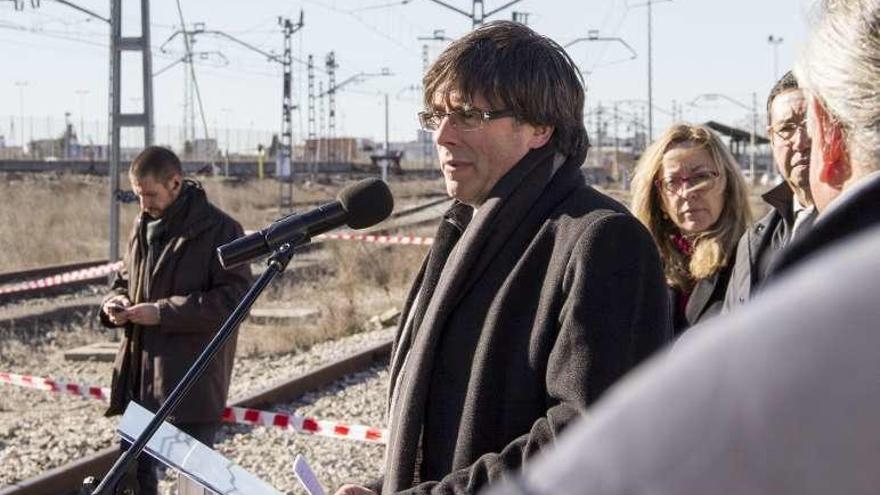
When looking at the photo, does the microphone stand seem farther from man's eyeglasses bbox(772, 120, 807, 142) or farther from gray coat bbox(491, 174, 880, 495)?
gray coat bbox(491, 174, 880, 495)

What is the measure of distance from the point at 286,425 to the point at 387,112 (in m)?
81.0

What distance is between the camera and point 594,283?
276cm

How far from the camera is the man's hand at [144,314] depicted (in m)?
5.93

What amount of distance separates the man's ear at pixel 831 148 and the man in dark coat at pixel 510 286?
3.64 feet

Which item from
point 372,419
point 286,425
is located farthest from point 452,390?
point 372,419

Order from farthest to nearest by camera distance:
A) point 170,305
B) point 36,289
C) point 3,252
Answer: point 3,252 → point 36,289 → point 170,305

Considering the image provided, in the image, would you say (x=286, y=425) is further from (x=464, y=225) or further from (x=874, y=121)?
(x=874, y=121)

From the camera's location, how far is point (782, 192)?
431cm

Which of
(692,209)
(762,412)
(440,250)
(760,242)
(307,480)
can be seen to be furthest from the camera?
(692,209)

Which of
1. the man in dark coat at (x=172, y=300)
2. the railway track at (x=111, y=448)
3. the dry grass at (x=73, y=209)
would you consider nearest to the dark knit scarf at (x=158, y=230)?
the man in dark coat at (x=172, y=300)

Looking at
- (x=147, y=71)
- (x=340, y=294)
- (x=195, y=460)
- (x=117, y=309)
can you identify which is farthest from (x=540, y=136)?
(x=340, y=294)

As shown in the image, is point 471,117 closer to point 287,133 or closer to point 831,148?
point 831,148

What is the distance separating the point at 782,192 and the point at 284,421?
466 cm

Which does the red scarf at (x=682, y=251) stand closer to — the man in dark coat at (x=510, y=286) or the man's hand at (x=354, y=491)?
the man in dark coat at (x=510, y=286)
